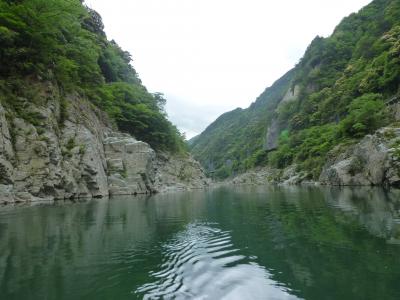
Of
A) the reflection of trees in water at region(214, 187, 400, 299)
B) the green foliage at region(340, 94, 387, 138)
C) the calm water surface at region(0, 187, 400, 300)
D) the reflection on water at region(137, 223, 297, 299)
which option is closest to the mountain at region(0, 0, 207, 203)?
the calm water surface at region(0, 187, 400, 300)

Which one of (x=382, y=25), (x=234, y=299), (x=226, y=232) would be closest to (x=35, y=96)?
(x=226, y=232)

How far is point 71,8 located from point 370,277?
109 ft

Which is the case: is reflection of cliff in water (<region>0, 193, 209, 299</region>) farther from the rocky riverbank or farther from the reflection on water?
the rocky riverbank

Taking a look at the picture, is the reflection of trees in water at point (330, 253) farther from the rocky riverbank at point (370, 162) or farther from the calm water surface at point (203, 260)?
the rocky riverbank at point (370, 162)

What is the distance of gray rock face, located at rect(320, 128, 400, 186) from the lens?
35.4m

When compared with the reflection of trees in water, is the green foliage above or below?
above

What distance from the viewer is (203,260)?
862 centimetres

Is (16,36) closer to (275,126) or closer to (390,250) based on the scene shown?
(390,250)

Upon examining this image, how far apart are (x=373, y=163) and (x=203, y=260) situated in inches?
1442

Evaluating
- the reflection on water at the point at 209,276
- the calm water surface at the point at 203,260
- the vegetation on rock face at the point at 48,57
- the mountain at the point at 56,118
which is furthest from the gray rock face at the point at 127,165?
the reflection on water at the point at 209,276

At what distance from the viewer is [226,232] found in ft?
41.6

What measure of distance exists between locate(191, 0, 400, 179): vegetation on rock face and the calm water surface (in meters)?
45.4

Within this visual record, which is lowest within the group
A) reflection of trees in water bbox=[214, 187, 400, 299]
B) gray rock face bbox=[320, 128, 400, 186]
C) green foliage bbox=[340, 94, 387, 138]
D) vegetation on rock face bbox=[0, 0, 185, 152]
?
reflection of trees in water bbox=[214, 187, 400, 299]

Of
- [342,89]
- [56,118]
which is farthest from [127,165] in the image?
[342,89]
